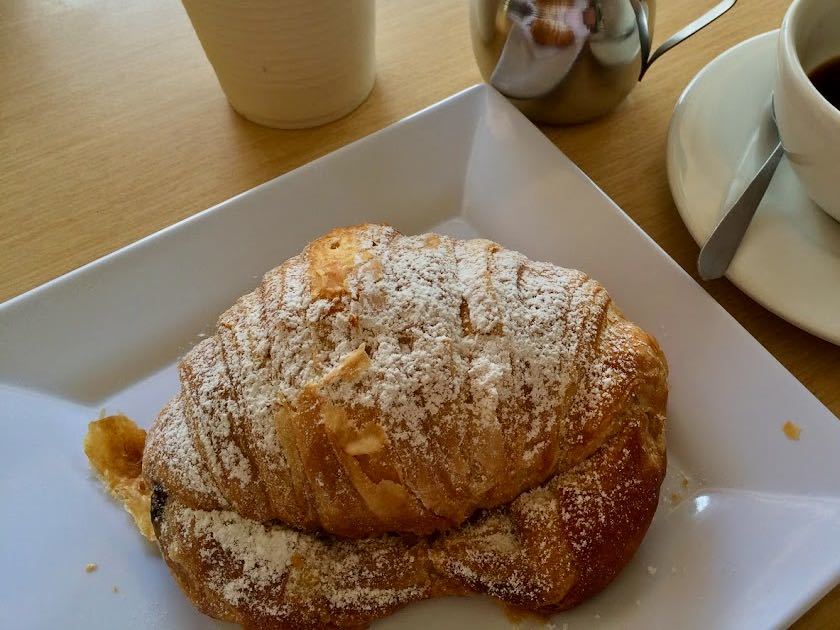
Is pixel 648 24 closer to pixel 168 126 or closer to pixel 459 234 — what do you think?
pixel 459 234

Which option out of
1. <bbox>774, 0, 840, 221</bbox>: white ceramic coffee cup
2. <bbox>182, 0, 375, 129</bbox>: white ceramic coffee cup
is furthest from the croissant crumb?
<bbox>774, 0, 840, 221</bbox>: white ceramic coffee cup

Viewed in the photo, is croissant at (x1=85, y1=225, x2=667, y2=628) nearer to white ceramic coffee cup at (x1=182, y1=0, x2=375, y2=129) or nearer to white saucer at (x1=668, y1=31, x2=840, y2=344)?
white saucer at (x1=668, y1=31, x2=840, y2=344)

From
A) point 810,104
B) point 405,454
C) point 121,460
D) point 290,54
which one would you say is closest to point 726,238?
point 810,104

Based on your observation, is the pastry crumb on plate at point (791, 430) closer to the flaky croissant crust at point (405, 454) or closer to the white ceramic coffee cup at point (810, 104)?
the flaky croissant crust at point (405, 454)

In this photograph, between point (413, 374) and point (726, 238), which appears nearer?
point (413, 374)

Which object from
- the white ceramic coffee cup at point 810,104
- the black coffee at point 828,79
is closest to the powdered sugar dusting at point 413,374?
the white ceramic coffee cup at point 810,104
